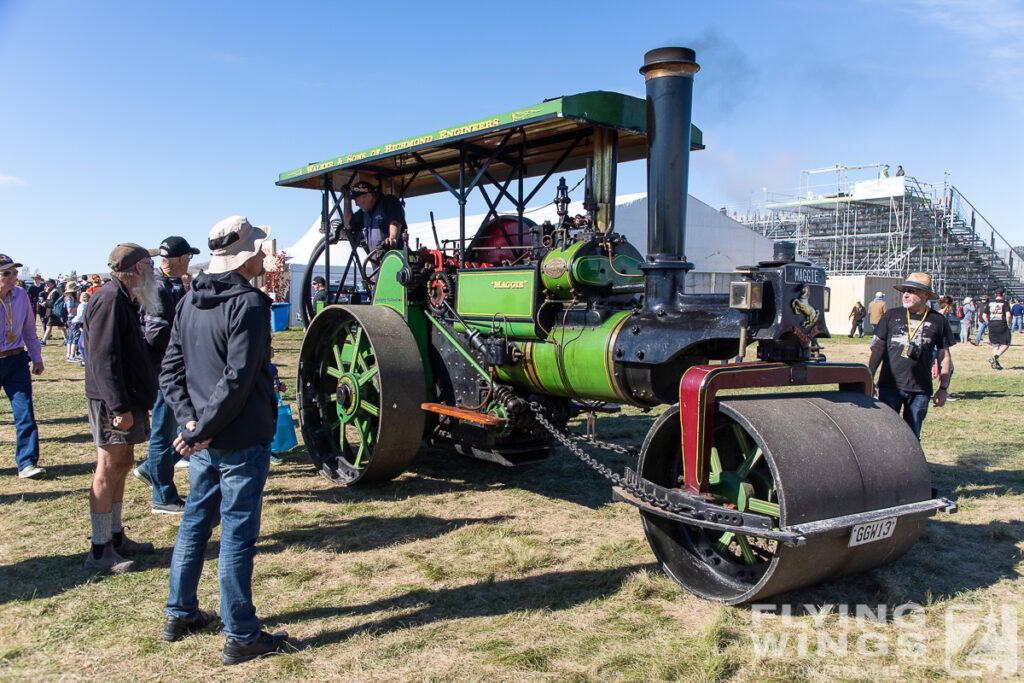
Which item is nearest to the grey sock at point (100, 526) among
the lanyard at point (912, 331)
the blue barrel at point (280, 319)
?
the lanyard at point (912, 331)

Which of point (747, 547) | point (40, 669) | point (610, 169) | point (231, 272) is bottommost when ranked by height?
point (40, 669)

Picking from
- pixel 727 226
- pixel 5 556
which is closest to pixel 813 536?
pixel 5 556

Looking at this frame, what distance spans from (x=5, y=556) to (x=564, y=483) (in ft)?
10.8

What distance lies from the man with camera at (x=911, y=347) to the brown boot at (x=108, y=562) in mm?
4550

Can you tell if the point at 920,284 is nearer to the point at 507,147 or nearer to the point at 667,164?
the point at 667,164

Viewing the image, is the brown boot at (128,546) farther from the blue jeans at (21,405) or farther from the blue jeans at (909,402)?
the blue jeans at (909,402)

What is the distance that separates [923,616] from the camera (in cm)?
318

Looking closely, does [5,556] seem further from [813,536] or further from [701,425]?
[813,536]

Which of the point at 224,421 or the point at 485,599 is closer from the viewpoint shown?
the point at 224,421

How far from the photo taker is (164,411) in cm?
464

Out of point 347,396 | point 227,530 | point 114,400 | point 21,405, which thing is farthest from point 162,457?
point 227,530

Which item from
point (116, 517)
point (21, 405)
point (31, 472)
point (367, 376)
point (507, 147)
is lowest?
point (31, 472)

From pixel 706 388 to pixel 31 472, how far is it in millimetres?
4750

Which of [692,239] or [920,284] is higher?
[692,239]
